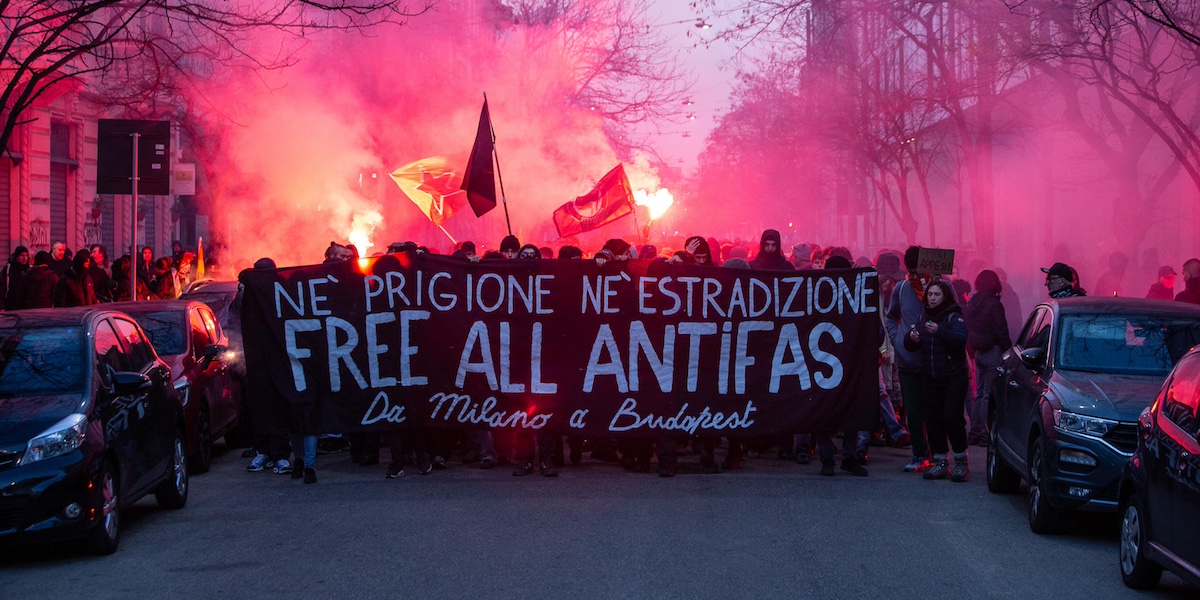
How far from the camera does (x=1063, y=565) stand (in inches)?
285

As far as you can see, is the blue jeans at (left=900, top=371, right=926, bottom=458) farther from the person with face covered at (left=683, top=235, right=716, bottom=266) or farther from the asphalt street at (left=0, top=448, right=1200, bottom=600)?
the person with face covered at (left=683, top=235, right=716, bottom=266)

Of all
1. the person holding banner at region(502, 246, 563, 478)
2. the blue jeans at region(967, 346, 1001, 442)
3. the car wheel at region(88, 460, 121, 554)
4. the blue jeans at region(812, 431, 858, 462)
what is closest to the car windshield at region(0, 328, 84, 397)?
the car wheel at region(88, 460, 121, 554)

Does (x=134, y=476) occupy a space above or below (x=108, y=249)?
below

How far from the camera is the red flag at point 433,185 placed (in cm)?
2039

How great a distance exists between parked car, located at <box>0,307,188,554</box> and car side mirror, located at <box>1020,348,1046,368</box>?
568 centimetres

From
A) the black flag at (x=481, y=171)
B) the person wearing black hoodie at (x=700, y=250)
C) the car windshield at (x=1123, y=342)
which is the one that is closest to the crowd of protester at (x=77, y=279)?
the black flag at (x=481, y=171)

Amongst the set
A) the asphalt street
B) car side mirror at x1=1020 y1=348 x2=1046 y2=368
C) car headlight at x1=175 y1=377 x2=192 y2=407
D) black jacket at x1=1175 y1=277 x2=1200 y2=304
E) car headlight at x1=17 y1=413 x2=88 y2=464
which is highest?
black jacket at x1=1175 y1=277 x2=1200 y2=304

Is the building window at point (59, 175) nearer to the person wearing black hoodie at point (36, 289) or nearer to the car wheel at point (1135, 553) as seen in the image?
the person wearing black hoodie at point (36, 289)

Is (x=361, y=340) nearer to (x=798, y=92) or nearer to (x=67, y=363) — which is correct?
(x=67, y=363)

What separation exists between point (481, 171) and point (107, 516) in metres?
6.81

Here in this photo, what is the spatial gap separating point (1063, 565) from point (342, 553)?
398 centimetres

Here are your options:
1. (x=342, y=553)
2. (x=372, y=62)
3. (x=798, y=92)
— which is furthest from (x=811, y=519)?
(x=798, y=92)

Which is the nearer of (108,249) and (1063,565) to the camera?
(1063,565)

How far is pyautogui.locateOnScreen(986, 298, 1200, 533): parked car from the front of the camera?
25.2ft
